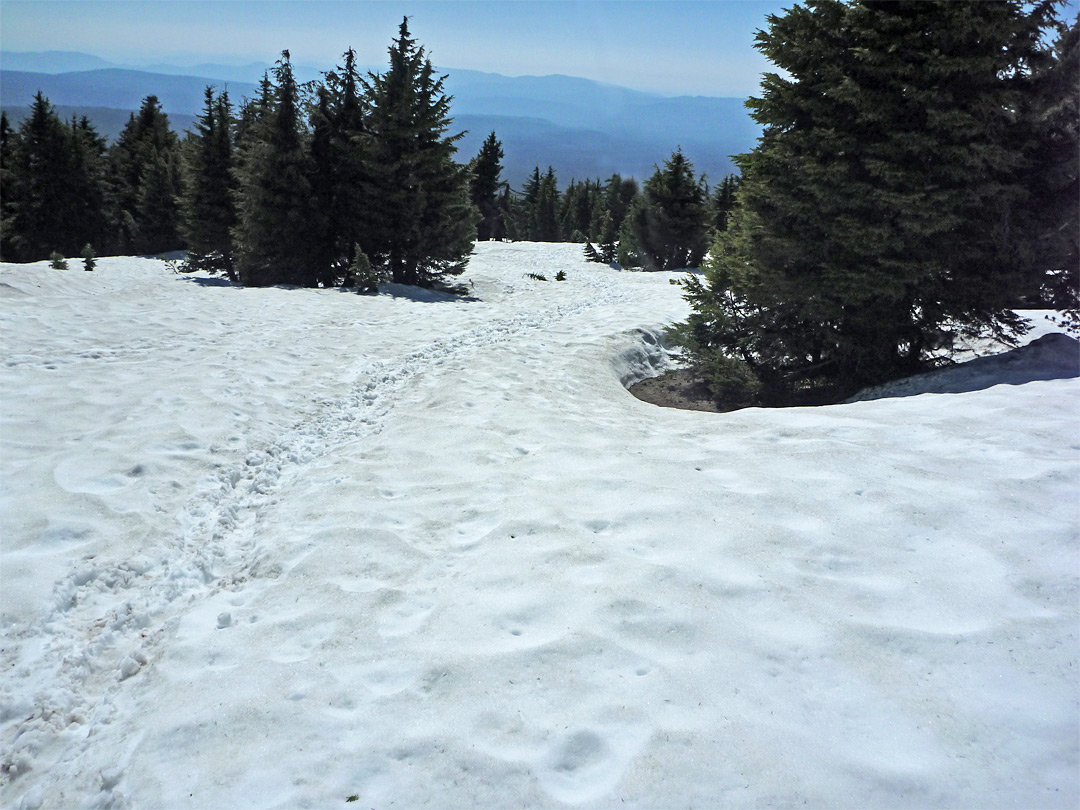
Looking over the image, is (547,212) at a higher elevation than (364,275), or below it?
higher

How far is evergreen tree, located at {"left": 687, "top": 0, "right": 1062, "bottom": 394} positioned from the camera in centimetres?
759

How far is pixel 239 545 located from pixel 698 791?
384 cm

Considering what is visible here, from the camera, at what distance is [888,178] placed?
7844mm

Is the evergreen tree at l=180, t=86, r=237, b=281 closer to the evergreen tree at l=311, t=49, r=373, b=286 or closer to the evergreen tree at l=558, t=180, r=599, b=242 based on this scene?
the evergreen tree at l=311, t=49, r=373, b=286

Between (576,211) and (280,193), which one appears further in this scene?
(576,211)

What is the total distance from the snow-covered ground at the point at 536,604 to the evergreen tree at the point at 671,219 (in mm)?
27964

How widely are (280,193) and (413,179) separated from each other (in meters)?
4.43

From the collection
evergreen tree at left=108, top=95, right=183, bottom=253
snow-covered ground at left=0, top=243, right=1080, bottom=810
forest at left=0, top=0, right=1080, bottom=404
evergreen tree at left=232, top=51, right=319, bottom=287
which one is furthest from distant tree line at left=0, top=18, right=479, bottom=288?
evergreen tree at left=108, top=95, right=183, bottom=253

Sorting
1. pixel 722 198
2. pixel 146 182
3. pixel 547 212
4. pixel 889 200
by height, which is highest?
pixel 547 212

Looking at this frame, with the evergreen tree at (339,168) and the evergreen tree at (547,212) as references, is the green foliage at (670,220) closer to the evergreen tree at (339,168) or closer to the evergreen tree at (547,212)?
the evergreen tree at (339,168)

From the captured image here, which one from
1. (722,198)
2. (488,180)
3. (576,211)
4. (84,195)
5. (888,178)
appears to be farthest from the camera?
(576,211)

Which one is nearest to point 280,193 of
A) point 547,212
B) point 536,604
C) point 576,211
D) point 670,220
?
point 536,604

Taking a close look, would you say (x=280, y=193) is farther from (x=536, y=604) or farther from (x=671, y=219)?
(x=671, y=219)

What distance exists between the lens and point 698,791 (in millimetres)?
2643
